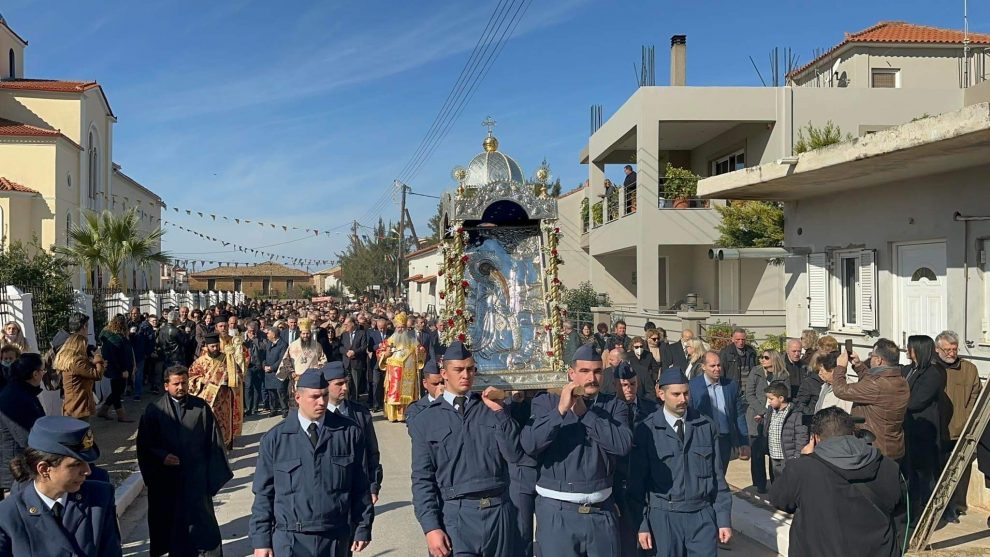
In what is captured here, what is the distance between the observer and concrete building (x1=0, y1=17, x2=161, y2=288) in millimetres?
31734

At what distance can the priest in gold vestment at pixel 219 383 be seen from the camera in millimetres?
10227

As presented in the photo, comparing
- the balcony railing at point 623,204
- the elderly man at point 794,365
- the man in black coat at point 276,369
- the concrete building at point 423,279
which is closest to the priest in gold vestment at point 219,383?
the man in black coat at point 276,369

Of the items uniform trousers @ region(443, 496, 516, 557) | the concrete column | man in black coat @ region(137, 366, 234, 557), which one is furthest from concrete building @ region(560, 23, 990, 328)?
uniform trousers @ region(443, 496, 516, 557)

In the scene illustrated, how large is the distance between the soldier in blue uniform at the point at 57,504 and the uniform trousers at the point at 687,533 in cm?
325

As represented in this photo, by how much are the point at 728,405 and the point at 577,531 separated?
3.52 m

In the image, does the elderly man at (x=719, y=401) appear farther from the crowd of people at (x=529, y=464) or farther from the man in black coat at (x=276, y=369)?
the man in black coat at (x=276, y=369)

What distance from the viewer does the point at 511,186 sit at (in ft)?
29.5

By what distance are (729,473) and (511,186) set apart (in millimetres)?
4516

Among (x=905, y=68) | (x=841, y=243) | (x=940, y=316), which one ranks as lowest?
(x=940, y=316)

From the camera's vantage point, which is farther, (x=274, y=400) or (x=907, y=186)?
(x=274, y=400)

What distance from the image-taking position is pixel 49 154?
32094mm

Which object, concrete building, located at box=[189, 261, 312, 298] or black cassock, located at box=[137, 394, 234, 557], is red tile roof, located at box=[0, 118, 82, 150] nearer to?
black cassock, located at box=[137, 394, 234, 557]

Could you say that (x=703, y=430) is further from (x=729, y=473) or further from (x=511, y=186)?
(x=729, y=473)

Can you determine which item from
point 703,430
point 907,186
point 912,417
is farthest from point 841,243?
point 703,430
